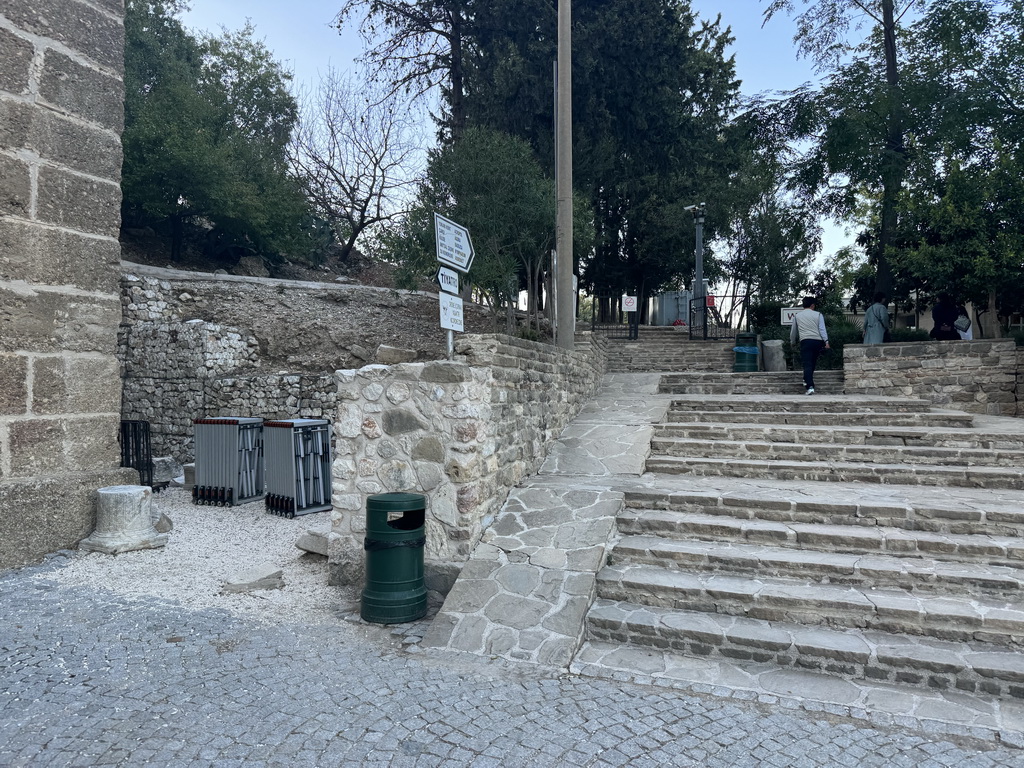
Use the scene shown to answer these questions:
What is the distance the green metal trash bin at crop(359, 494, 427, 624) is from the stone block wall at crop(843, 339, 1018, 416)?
8.89m

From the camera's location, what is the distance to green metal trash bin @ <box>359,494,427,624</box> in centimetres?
451

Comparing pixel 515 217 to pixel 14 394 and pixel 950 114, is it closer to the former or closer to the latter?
pixel 950 114

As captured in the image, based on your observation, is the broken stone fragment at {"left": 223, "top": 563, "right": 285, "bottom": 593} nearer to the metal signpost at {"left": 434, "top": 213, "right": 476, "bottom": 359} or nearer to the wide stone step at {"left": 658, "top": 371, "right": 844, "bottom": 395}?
the metal signpost at {"left": 434, "top": 213, "right": 476, "bottom": 359}

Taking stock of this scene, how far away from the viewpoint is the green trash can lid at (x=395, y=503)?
4.57m

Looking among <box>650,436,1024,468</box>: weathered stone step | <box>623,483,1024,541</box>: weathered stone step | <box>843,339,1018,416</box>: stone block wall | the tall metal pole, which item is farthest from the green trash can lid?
<box>843,339,1018,416</box>: stone block wall

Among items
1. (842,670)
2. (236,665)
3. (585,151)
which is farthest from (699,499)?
(585,151)

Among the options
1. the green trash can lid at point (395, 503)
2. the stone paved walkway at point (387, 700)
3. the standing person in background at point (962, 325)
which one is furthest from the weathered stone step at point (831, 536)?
the standing person in background at point (962, 325)

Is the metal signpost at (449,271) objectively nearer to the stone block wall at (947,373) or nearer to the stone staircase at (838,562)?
the stone staircase at (838,562)

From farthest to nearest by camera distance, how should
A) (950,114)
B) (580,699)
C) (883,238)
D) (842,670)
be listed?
1. (883,238)
2. (950,114)
3. (842,670)
4. (580,699)

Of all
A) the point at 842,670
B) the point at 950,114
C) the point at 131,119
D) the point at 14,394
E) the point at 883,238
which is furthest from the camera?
the point at 131,119

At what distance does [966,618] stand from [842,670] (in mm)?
854

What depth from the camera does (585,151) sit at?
763 inches

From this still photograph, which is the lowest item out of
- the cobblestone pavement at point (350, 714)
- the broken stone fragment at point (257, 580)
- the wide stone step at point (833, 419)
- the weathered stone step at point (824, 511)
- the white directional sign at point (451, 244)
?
the cobblestone pavement at point (350, 714)

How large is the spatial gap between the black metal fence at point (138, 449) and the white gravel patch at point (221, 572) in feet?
7.28
